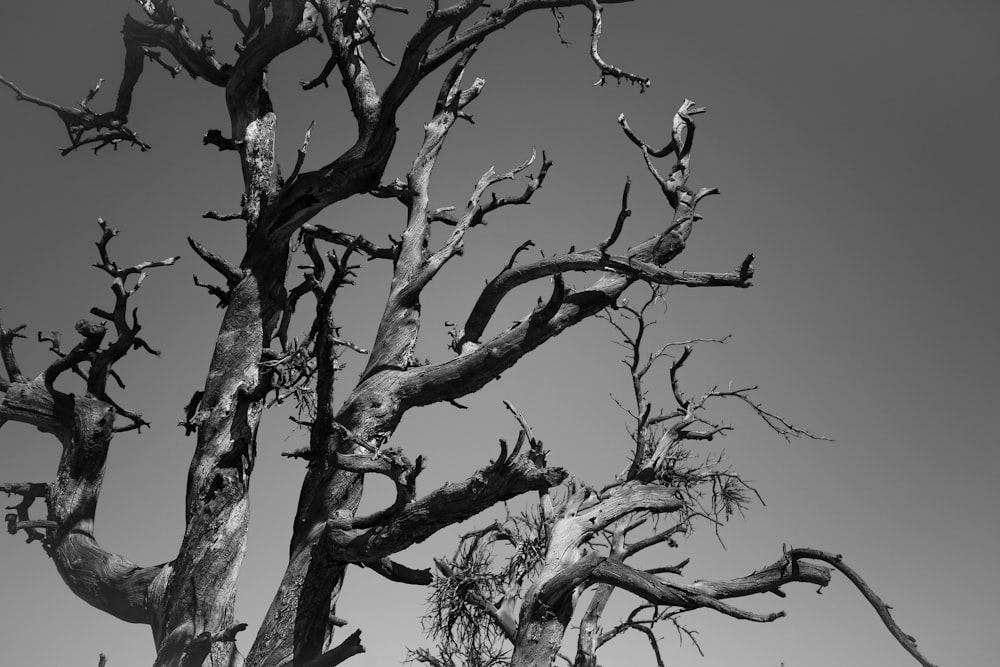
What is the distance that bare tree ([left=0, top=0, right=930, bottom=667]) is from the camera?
5688mm

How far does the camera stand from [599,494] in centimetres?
809

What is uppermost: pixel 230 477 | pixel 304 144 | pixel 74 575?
pixel 304 144

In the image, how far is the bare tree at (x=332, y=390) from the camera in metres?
5.69

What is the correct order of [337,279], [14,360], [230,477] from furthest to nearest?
[14,360] → [230,477] → [337,279]

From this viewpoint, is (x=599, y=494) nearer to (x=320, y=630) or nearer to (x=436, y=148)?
(x=320, y=630)

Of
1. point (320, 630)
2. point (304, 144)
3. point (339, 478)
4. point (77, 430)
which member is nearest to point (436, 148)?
point (304, 144)

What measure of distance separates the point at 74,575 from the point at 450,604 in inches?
145

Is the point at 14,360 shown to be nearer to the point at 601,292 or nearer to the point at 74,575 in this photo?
the point at 74,575

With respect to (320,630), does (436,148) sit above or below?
above

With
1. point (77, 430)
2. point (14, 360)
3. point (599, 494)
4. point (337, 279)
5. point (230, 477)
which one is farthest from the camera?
point (599, 494)

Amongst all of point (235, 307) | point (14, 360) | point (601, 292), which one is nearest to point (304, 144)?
point (235, 307)

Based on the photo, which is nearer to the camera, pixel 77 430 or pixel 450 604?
pixel 77 430

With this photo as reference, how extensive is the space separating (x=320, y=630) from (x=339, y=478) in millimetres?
1137

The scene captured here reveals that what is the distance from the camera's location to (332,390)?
235 inches
